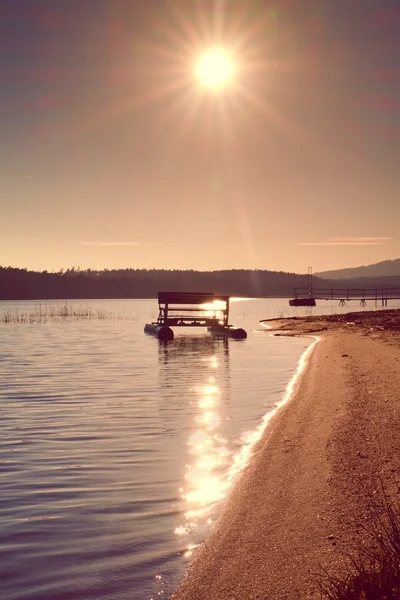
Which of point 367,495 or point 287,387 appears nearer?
point 367,495

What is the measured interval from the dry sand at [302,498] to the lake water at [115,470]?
1.15 ft

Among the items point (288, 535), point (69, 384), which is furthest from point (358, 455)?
point (69, 384)

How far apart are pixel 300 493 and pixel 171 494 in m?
1.73

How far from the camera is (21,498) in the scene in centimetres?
793

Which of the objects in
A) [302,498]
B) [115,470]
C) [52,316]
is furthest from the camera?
[52,316]

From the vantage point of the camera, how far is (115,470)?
9242 mm

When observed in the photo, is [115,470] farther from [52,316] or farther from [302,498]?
[52,316]

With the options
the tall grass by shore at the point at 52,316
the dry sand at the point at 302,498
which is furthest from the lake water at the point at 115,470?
the tall grass by shore at the point at 52,316

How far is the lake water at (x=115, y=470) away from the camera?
5914 mm

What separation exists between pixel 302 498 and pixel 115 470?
3136 millimetres

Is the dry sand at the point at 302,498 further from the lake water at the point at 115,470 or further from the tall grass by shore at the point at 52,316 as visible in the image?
the tall grass by shore at the point at 52,316

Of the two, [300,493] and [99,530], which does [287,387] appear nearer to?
[300,493]

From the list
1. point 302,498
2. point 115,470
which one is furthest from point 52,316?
point 302,498

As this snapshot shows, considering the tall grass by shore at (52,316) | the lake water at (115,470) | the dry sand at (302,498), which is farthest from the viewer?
the tall grass by shore at (52,316)
